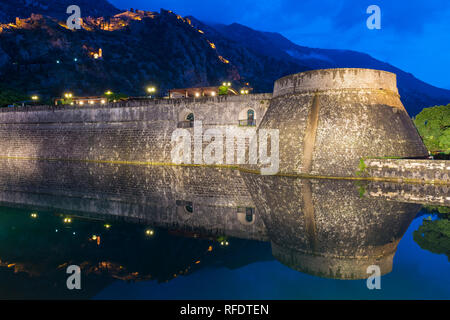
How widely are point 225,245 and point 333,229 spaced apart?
2.99m

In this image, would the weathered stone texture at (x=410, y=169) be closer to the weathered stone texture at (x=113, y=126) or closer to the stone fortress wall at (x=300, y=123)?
the stone fortress wall at (x=300, y=123)

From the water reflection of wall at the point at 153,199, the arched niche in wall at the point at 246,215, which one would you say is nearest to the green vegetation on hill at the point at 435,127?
the water reflection of wall at the point at 153,199

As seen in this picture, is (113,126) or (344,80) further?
(113,126)

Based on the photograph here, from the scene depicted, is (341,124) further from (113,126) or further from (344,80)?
(113,126)

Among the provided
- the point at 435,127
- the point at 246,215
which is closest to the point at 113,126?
the point at 246,215

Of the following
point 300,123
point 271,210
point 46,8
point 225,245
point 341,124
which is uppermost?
point 46,8

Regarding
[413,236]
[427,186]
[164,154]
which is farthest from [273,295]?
[164,154]

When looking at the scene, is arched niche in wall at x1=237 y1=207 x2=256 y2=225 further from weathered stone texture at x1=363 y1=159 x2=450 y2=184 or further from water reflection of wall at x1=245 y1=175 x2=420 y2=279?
weathered stone texture at x1=363 y1=159 x2=450 y2=184

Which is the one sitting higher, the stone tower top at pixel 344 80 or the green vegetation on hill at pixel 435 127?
the stone tower top at pixel 344 80

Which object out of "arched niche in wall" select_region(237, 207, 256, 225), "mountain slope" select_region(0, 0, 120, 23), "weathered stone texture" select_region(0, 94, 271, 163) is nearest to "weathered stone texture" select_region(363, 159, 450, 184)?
"weathered stone texture" select_region(0, 94, 271, 163)

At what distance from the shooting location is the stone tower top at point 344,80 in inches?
792

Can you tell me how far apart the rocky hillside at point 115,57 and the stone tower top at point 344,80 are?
57989 millimetres

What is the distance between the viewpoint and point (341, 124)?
1933 cm
